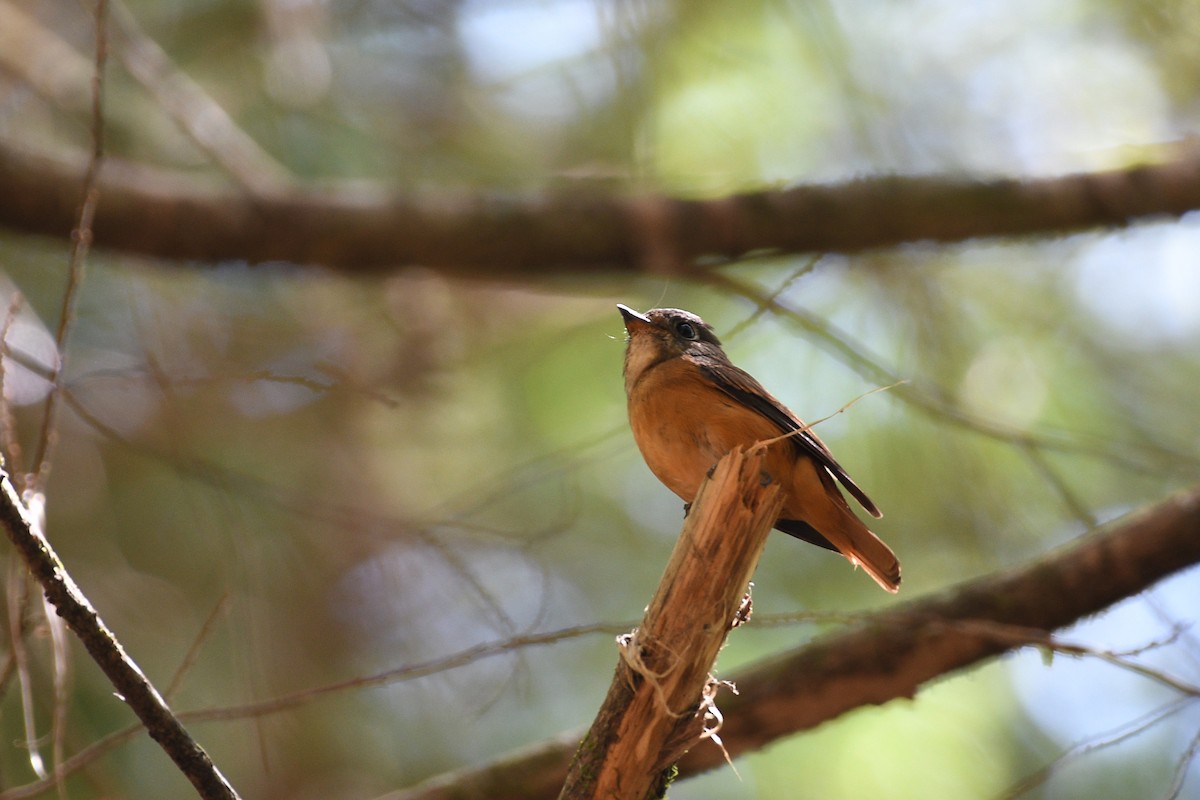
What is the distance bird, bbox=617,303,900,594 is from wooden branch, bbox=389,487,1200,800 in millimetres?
502

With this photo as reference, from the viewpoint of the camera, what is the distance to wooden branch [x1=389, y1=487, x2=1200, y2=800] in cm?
382

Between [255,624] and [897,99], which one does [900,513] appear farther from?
[255,624]

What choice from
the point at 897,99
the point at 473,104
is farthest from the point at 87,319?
the point at 897,99

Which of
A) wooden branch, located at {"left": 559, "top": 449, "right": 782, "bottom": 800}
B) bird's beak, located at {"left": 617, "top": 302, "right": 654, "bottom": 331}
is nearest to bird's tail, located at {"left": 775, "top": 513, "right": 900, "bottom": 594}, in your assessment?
bird's beak, located at {"left": 617, "top": 302, "right": 654, "bottom": 331}

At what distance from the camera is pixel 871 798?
5.13 metres

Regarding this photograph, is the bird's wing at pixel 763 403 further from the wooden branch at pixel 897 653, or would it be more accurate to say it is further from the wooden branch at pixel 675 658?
the wooden branch at pixel 675 658

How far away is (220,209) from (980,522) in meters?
3.80

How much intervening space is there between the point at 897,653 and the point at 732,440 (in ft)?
3.70

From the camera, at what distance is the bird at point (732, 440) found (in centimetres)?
338

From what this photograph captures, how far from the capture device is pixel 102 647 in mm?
2055

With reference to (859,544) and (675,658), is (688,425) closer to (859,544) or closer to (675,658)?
(859,544)

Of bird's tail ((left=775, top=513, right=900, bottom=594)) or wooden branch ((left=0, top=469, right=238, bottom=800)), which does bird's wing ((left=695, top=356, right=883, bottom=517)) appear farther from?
wooden branch ((left=0, top=469, right=238, bottom=800))

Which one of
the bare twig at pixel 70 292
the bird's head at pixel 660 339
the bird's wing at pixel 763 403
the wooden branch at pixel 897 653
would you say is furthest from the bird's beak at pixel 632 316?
the bare twig at pixel 70 292

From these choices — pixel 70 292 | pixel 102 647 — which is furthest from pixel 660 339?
pixel 102 647
